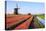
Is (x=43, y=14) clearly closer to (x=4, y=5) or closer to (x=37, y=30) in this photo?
(x=37, y=30)

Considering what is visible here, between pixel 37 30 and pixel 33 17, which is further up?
pixel 33 17

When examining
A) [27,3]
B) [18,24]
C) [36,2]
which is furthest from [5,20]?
[36,2]

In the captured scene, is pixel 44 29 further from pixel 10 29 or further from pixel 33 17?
pixel 10 29

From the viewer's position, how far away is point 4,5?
1.14 m

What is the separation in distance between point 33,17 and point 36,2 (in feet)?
0.74

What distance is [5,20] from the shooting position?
1143mm

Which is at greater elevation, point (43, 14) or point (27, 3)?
point (27, 3)

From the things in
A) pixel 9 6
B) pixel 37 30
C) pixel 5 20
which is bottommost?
pixel 37 30

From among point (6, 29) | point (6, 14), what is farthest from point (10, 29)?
point (6, 14)

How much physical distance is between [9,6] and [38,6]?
1.39ft

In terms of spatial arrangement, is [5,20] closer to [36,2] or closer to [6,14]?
[6,14]

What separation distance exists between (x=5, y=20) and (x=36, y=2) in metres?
0.52

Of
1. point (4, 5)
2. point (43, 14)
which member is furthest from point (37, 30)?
point (4, 5)

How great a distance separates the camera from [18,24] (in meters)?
1.17
